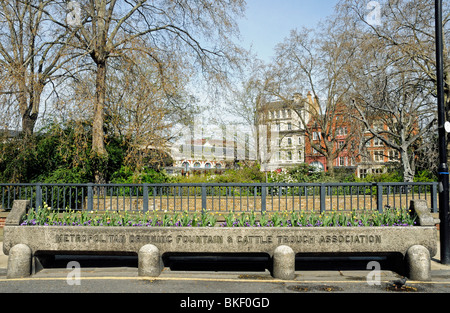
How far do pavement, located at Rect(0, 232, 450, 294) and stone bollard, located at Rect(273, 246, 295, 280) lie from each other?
14 cm

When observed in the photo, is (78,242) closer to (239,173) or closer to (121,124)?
(121,124)

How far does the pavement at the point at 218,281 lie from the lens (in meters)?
6.26

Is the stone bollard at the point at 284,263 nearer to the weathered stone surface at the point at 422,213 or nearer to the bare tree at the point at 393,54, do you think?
the weathered stone surface at the point at 422,213

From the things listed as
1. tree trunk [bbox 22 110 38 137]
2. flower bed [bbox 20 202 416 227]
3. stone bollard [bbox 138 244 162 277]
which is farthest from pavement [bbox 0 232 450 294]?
tree trunk [bbox 22 110 38 137]

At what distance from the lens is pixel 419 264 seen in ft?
21.8

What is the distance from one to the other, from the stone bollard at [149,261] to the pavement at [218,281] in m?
0.13

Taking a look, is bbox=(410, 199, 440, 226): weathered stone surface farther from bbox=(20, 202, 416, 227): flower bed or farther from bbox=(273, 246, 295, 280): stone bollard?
bbox=(273, 246, 295, 280): stone bollard

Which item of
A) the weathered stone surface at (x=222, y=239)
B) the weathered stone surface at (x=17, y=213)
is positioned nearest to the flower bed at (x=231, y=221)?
the weathered stone surface at (x=17, y=213)

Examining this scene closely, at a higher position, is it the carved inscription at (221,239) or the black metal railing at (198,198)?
the black metal railing at (198,198)

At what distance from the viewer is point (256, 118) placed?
40.0m

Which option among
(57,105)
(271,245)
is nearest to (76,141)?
(57,105)

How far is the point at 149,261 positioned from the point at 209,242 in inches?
44.5

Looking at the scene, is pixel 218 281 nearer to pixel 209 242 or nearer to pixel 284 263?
pixel 209 242

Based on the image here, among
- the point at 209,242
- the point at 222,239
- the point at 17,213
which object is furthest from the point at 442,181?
the point at 17,213
